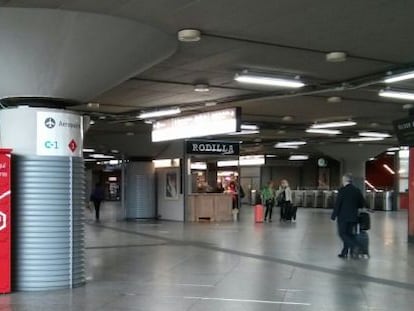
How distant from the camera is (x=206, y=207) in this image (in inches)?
991

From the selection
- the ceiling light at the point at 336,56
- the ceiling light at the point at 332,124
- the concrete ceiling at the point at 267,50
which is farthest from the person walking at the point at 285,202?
the ceiling light at the point at 336,56

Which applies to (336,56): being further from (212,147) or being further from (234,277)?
(212,147)

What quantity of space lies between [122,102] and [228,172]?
15.9m

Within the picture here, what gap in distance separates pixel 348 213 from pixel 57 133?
20.8 ft

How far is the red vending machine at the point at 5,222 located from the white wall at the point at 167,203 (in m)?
16.7

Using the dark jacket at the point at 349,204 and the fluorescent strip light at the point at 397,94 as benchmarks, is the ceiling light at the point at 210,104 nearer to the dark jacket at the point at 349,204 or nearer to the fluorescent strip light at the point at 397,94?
the fluorescent strip light at the point at 397,94

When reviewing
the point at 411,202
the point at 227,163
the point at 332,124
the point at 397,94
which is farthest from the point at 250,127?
the point at 397,94

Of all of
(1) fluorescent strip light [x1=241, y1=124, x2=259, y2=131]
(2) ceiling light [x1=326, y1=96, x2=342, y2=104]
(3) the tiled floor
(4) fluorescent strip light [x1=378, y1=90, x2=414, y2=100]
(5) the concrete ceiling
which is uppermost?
(5) the concrete ceiling

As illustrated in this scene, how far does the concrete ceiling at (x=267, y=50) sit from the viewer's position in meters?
7.89

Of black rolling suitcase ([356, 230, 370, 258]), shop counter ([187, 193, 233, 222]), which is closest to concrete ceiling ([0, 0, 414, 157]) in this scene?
black rolling suitcase ([356, 230, 370, 258])

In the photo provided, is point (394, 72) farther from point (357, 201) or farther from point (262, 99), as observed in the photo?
point (262, 99)

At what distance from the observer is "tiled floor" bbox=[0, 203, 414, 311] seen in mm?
7715

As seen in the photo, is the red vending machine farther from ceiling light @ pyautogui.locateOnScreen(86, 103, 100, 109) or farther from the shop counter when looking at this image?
the shop counter

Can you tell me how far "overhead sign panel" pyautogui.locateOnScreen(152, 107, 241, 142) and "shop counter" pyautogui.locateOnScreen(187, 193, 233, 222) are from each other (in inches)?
302
